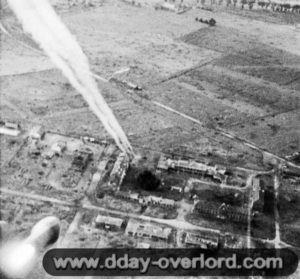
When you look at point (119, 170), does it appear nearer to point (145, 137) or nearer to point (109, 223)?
point (145, 137)

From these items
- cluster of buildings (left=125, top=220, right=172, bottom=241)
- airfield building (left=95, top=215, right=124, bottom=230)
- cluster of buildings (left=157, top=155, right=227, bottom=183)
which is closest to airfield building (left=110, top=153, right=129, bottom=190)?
cluster of buildings (left=157, top=155, right=227, bottom=183)

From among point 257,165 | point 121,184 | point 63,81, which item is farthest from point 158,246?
point 63,81

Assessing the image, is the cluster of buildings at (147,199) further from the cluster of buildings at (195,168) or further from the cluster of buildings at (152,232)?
the cluster of buildings at (195,168)

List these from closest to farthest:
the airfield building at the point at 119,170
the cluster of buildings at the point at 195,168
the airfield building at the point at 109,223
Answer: the airfield building at the point at 109,223 → the airfield building at the point at 119,170 → the cluster of buildings at the point at 195,168

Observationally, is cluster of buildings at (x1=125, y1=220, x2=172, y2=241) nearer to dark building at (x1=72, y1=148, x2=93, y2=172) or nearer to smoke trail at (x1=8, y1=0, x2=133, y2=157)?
dark building at (x1=72, y1=148, x2=93, y2=172)

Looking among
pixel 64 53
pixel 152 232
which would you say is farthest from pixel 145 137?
pixel 152 232

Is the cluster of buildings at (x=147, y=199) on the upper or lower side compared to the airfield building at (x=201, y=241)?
upper

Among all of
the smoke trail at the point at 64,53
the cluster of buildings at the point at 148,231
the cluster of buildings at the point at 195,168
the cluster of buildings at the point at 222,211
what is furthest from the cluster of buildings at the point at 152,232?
the smoke trail at the point at 64,53
